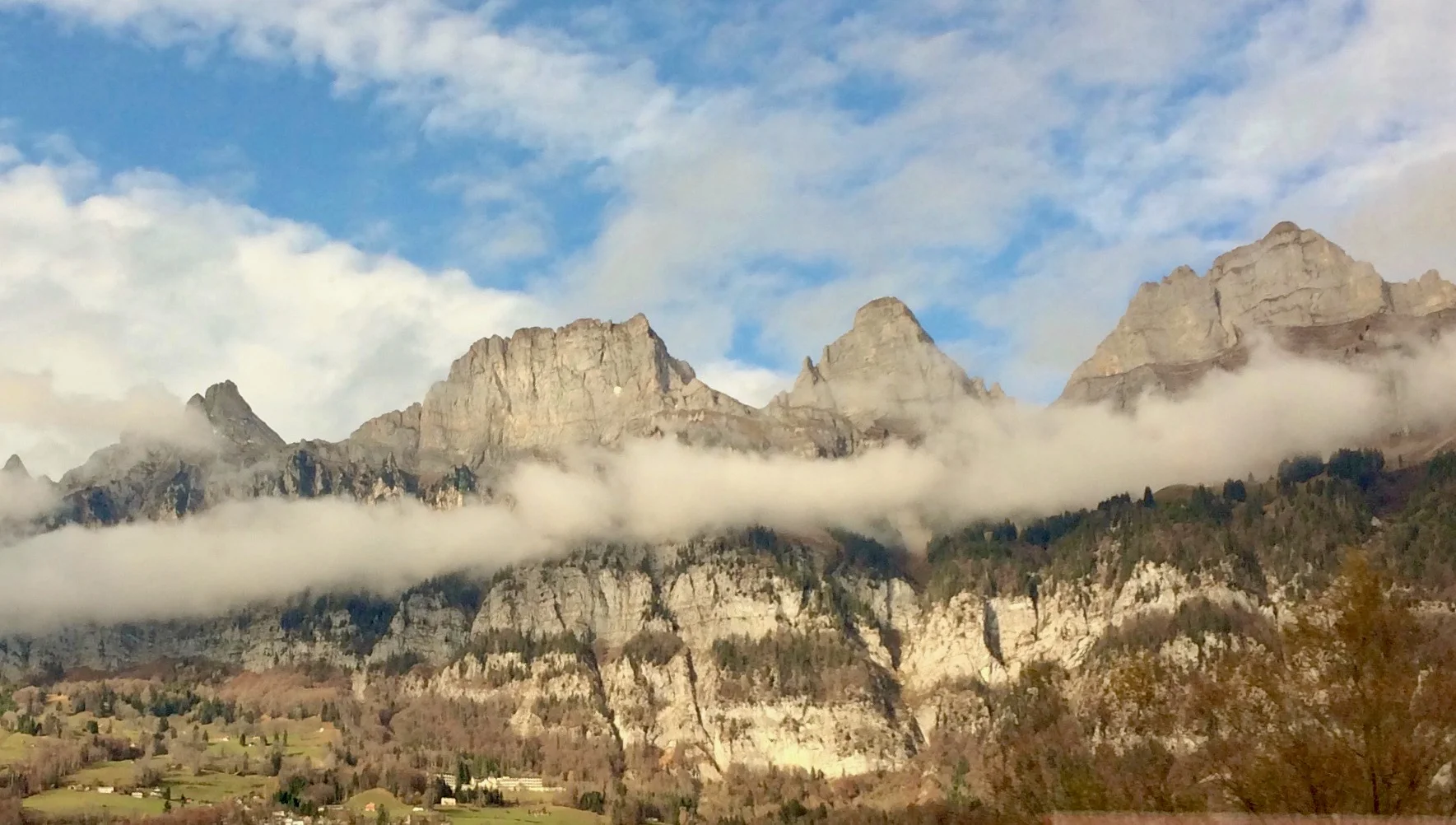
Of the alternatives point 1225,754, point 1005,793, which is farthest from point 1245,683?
point 1005,793

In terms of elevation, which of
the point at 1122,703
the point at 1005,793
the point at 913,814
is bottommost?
the point at 913,814

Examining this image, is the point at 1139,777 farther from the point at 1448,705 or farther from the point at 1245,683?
the point at 1448,705

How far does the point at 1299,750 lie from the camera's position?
41281 millimetres

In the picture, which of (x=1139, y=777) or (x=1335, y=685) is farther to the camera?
(x=1139, y=777)

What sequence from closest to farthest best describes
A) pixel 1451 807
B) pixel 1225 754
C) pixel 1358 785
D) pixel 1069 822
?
pixel 1069 822 → pixel 1451 807 → pixel 1358 785 → pixel 1225 754

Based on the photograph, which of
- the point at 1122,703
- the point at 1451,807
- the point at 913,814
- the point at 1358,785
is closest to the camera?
the point at 1451,807

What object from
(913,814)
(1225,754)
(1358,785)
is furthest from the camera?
(913,814)

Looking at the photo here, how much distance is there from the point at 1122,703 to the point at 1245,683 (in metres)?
5.31

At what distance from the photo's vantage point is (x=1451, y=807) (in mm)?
37312

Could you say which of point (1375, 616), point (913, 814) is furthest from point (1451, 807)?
point (913, 814)

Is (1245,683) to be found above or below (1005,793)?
above

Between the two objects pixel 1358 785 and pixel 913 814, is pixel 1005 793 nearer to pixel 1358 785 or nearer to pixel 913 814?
pixel 1358 785

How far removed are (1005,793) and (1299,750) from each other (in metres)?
16.8

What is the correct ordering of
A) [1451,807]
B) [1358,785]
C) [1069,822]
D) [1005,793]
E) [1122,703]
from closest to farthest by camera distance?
1. [1069,822]
2. [1451,807]
3. [1358,785]
4. [1122,703]
5. [1005,793]
